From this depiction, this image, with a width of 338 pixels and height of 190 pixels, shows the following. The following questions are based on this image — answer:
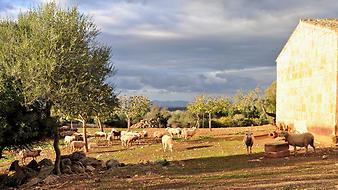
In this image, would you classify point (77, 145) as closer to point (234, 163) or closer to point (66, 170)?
point (66, 170)

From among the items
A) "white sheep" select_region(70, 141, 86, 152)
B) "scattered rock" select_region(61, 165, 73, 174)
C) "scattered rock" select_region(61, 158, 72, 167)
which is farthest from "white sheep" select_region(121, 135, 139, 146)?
"scattered rock" select_region(61, 165, 73, 174)

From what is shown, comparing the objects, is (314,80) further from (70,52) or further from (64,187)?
(64,187)

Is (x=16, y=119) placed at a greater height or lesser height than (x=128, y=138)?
greater

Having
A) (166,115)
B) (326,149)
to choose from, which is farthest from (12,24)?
(166,115)

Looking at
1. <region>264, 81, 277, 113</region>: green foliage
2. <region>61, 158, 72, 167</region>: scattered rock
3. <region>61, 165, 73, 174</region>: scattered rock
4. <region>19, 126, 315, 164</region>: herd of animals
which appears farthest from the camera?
<region>264, 81, 277, 113</region>: green foliage

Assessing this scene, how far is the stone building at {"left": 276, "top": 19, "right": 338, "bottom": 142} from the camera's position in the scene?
28.0m

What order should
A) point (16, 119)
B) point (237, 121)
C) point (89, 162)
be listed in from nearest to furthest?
point (16, 119) → point (89, 162) → point (237, 121)

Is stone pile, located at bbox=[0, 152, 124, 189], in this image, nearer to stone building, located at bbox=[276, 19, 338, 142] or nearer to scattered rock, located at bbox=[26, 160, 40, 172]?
scattered rock, located at bbox=[26, 160, 40, 172]

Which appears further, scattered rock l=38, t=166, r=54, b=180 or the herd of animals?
the herd of animals

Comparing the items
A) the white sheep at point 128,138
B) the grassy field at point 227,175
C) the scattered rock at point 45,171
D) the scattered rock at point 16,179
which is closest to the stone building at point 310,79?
the grassy field at point 227,175

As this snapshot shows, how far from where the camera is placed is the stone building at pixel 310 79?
28000 millimetres

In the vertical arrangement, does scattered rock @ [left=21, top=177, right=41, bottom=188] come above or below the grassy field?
below

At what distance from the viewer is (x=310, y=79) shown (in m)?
31.9

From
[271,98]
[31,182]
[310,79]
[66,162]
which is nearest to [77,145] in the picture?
[66,162]
